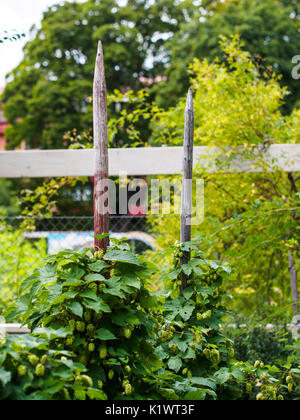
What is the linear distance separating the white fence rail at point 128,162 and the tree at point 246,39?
9.65m

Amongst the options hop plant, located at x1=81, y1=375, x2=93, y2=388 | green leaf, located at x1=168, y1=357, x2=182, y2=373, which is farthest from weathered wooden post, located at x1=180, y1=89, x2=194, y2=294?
hop plant, located at x1=81, y1=375, x2=93, y2=388

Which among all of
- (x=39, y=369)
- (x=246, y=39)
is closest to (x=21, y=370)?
(x=39, y=369)

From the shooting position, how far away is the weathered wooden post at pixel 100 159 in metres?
1.91

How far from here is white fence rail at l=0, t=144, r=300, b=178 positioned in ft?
10.3

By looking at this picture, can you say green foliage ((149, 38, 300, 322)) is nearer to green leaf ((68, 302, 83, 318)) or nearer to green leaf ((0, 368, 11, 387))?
green leaf ((68, 302, 83, 318))

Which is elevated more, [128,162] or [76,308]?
[128,162]

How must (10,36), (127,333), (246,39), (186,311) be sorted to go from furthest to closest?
(246,39), (10,36), (186,311), (127,333)

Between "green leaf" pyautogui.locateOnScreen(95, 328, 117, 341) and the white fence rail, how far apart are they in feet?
5.78

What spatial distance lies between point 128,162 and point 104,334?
71.9 inches

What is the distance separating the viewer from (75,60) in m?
14.8

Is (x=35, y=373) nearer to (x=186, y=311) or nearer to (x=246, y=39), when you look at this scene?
(x=186, y=311)
